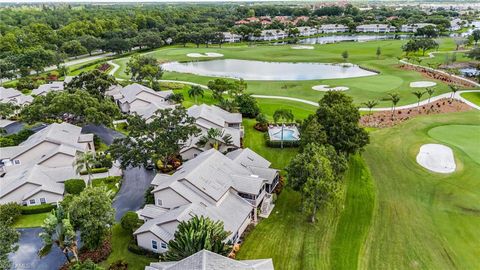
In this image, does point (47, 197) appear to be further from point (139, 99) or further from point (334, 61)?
point (334, 61)

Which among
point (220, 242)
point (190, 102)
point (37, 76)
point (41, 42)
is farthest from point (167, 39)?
point (220, 242)

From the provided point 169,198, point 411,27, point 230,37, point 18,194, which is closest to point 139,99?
point 18,194

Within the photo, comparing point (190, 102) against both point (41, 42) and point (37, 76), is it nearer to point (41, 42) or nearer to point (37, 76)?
point (37, 76)

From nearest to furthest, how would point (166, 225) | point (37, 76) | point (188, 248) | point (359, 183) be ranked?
point (188, 248) → point (166, 225) → point (359, 183) → point (37, 76)

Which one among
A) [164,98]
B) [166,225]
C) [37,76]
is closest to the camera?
[166,225]

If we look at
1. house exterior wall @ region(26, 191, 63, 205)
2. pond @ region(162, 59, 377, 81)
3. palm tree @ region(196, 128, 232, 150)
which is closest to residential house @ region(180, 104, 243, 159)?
palm tree @ region(196, 128, 232, 150)

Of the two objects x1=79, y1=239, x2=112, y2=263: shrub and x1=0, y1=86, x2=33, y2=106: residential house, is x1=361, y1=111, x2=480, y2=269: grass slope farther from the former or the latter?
x1=0, y1=86, x2=33, y2=106: residential house

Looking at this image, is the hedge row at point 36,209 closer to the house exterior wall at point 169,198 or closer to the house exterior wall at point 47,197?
the house exterior wall at point 47,197
